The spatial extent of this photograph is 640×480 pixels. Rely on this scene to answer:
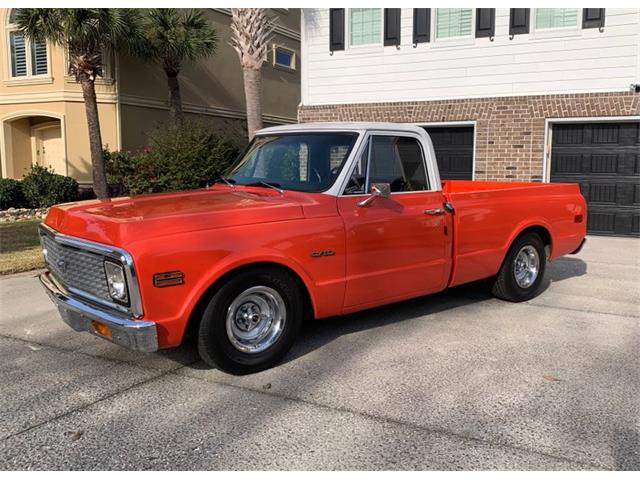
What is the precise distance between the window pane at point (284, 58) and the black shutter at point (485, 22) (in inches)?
534

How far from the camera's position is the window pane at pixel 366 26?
12844mm

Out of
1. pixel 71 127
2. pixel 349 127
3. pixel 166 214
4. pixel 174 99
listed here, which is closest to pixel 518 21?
pixel 349 127

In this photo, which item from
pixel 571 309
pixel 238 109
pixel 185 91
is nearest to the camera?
pixel 571 309

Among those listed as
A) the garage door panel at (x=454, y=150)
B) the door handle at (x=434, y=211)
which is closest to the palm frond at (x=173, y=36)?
the garage door panel at (x=454, y=150)

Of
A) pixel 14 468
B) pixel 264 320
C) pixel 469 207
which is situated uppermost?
pixel 469 207

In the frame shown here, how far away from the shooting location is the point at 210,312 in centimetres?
394

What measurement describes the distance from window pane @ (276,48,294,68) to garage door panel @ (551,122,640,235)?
1511 centimetres

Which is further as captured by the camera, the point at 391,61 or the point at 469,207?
the point at 391,61

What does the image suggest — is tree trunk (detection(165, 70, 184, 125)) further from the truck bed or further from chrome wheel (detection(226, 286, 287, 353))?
chrome wheel (detection(226, 286, 287, 353))

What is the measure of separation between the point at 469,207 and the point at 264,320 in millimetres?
2415

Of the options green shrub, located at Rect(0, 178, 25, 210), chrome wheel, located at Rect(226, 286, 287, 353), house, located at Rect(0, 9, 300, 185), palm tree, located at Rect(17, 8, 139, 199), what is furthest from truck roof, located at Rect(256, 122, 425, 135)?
green shrub, located at Rect(0, 178, 25, 210)

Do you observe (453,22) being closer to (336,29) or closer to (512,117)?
(512,117)
